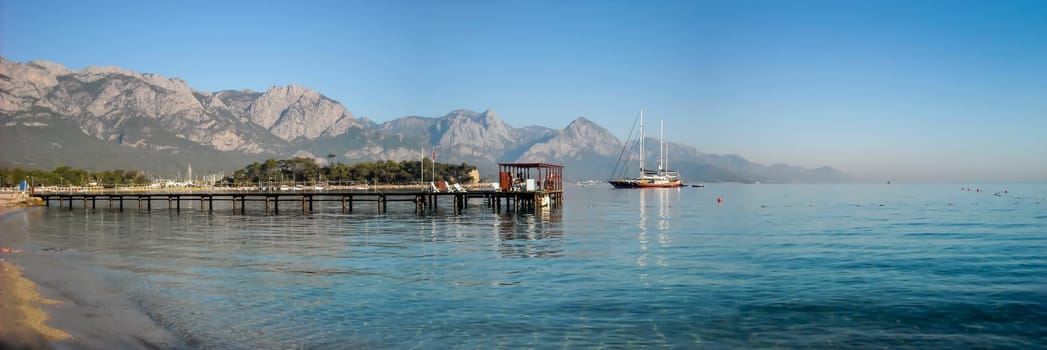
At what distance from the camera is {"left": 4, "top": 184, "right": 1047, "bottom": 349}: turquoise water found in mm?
18312

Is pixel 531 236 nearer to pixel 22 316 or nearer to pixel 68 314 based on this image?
pixel 68 314

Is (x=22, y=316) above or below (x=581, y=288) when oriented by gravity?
above

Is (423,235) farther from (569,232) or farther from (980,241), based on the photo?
(980,241)

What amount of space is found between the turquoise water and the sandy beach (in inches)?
28.2

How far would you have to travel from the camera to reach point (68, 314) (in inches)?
797

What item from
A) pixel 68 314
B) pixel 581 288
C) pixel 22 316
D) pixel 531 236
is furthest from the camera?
pixel 531 236

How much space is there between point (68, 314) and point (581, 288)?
51.6 ft

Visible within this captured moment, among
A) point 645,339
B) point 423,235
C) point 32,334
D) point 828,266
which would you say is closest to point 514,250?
point 423,235

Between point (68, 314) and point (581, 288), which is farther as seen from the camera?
point (581, 288)

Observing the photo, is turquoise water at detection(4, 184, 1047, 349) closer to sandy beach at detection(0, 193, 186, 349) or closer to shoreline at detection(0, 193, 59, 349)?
sandy beach at detection(0, 193, 186, 349)

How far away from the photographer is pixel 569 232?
51562mm

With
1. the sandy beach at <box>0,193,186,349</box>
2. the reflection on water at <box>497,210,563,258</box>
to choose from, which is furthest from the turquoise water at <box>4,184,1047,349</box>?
the sandy beach at <box>0,193,186,349</box>

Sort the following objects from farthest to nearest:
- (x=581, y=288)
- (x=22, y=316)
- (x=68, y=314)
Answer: (x=581, y=288) < (x=68, y=314) < (x=22, y=316)

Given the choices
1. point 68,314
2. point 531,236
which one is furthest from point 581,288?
point 531,236
